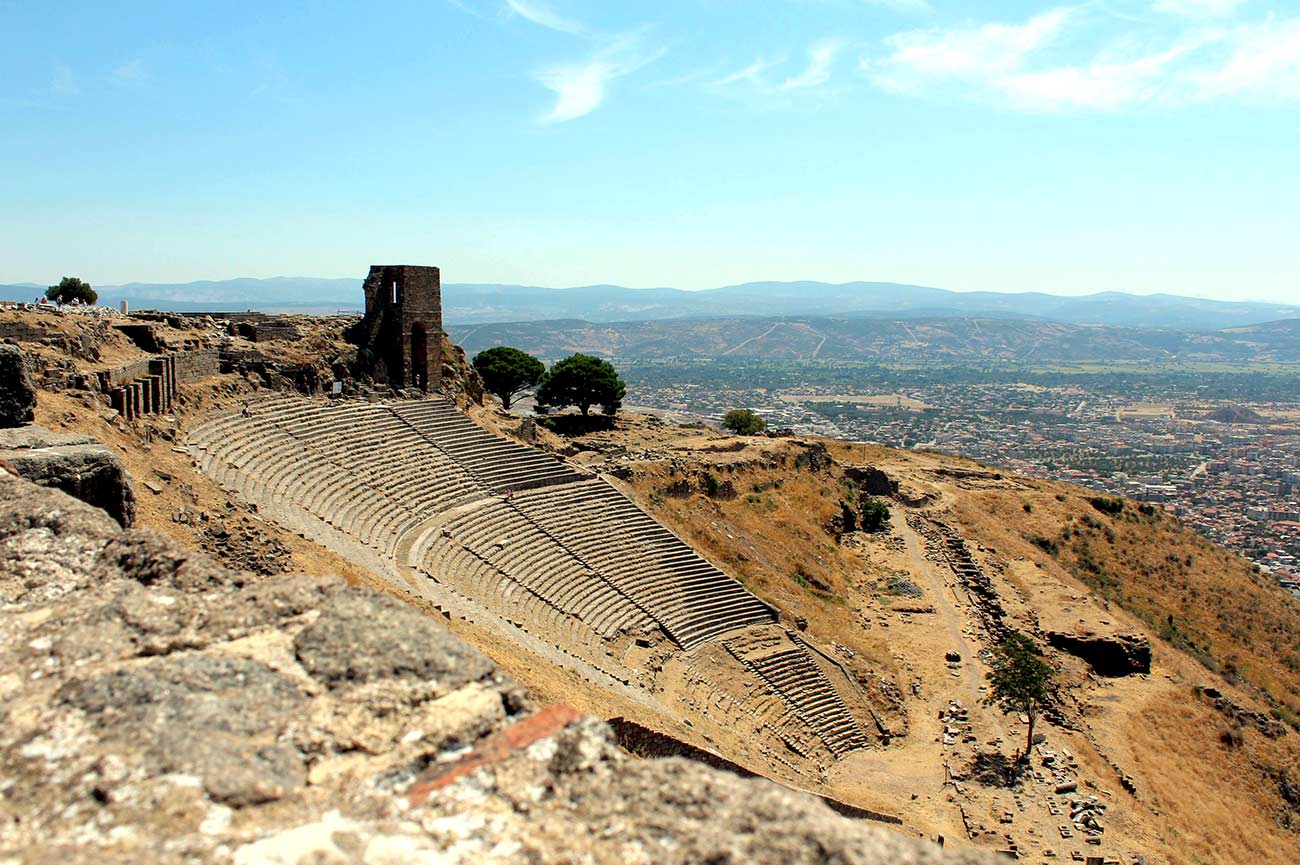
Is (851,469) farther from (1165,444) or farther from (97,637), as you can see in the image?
(1165,444)

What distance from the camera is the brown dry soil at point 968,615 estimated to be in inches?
714

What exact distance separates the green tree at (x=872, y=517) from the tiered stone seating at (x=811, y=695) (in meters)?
14.8

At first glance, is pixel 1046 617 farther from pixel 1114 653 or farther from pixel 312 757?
pixel 312 757

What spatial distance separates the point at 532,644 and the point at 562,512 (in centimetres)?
855

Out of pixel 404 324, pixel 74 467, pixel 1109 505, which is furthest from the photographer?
pixel 1109 505

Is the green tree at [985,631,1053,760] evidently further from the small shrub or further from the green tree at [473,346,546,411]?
the green tree at [473,346,546,411]

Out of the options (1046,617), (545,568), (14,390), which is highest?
(14,390)

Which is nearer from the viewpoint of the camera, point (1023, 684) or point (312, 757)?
point (312, 757)

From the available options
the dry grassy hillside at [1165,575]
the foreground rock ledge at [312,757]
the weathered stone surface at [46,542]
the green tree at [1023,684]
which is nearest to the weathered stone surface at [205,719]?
the foreground rock ledge at [312,757]

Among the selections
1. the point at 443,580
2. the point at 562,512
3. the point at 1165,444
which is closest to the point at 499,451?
the point at 562,512

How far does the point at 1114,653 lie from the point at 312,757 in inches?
1131

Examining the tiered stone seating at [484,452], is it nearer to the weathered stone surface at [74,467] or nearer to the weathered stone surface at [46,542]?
the weathered stone surface at [74,467]

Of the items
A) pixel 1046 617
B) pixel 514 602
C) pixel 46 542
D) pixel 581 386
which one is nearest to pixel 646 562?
pixel 514 602

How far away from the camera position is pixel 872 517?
3856cm
